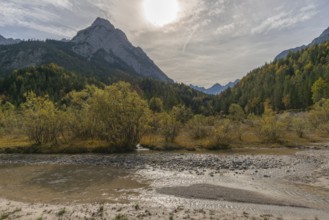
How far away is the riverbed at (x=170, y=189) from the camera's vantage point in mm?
19266

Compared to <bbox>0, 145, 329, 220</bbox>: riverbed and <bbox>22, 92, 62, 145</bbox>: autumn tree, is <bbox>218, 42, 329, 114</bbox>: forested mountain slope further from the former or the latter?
<bbox>22, 92, 62, 145</bbox>: autumn tree

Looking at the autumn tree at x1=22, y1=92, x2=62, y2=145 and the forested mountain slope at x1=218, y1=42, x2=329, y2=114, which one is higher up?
the forested mountain slope at x1=218, y1=42, x2=329, y2=114

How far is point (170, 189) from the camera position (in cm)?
2573

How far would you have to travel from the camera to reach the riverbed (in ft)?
63.2

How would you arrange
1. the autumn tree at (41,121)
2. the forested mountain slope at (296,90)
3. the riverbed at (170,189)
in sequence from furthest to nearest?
the forested mountain slope at (296,90) < the autumn tree at (41,121) < the riverbed at (170,189)

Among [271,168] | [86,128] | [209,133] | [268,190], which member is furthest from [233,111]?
[268,190]

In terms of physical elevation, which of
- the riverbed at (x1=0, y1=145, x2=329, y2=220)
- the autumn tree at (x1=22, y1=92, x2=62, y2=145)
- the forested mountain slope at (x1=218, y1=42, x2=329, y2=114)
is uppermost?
the forested mountain slope at (x1=218, y1=42, x2=329, y2=114)

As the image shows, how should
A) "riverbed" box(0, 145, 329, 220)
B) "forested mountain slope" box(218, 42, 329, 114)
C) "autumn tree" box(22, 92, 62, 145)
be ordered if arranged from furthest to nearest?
1. "forested mountain slope" box(218, 42, 329, 114)
2. "autumn tree" box(22, 92, 62, 145)
3. "riverbed" box(0, 145, 329, 220)

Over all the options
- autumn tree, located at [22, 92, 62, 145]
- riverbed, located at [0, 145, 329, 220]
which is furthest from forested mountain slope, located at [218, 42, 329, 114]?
autumn tree, located at [22, 92, 62, 145]

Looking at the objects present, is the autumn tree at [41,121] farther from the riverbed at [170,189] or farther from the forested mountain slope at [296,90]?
the forested mountain slope at [296,90]

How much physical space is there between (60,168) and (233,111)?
118 m

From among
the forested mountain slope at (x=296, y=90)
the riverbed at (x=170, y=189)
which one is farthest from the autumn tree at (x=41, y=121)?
the forested mountain slope at (x=296, y=90)

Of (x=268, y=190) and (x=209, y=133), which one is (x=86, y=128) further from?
(x=268, y=190)

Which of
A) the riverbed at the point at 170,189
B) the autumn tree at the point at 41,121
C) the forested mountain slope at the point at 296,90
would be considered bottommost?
the riverbed at the point at 170,189
